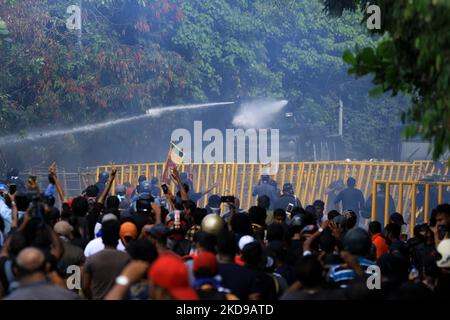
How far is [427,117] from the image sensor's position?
25.8 feet

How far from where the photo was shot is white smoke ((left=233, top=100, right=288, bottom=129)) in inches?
1411

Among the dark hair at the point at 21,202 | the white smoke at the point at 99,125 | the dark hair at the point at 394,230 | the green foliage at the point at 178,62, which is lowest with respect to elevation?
the dark hair at the point at 394,230

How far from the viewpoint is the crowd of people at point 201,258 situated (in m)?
7.14

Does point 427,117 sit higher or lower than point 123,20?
lower

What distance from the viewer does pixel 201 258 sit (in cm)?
727

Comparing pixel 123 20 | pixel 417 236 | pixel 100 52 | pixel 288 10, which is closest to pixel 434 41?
pixel 417 236

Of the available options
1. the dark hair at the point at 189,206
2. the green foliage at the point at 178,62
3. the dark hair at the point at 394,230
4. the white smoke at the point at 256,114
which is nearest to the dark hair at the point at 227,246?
the dark hair at the point at 189,206

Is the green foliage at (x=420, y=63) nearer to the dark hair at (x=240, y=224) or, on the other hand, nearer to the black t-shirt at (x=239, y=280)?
the black t-shirt at (x=239, y=280)

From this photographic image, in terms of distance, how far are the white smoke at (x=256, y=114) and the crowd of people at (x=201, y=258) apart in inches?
928

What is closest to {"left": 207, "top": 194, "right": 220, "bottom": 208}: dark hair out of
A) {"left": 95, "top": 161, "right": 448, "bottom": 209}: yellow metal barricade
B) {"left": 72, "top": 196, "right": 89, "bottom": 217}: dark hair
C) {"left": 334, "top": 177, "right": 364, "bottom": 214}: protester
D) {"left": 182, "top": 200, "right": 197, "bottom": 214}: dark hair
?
{"left": 182, "top": 200, "right": 197, "bottom": 214}: dark hair

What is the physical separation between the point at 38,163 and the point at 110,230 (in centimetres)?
2049

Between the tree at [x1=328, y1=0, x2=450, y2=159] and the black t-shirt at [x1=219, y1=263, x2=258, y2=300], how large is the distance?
1.63 m

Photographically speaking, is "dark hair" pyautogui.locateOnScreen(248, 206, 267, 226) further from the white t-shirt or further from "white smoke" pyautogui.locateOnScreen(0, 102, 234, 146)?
"white smoke" pyautogui.locateOnScreen(0, 102, 234, 146)
